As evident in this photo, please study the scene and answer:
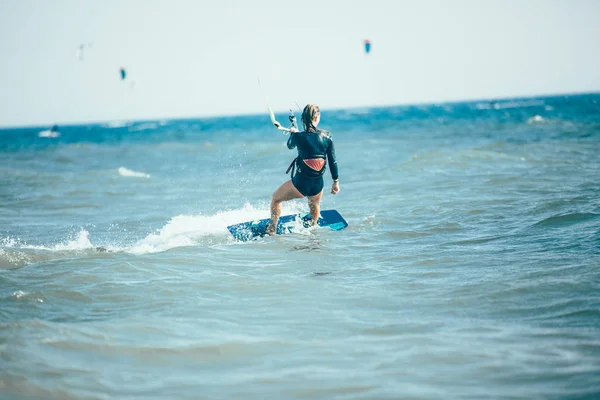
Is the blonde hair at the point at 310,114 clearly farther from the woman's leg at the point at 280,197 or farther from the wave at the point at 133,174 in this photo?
the wave at the point at 133,174

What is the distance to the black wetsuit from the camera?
7.92 m

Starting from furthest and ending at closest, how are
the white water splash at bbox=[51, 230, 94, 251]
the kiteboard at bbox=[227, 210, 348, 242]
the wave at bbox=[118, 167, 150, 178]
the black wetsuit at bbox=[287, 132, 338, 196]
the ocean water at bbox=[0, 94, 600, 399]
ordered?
1. the wave at bbox=[118, 167, 150, 178]
2. the kiteboard at bbox=[227, 210, 348, 242]
3. the white water splash at bbox=[51, 230, 94, 251]
4. the black wetsuit at bbox=[287, 132, 338, 196]
5. the ocean water at bbox=[0, 94, 600, 399]

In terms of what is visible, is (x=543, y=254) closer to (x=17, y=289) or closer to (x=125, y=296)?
(x=125, y=296)

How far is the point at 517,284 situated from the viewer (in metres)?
5.76

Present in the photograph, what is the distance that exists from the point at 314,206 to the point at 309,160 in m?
0.87

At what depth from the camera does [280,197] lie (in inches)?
330

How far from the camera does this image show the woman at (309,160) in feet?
25.6

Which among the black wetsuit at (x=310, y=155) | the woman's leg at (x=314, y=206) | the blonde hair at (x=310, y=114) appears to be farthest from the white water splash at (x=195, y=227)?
the blonde hair at (x=310, y=114)

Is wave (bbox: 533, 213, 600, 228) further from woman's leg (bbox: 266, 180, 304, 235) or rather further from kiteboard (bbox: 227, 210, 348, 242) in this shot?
woman's leg (bbox: 266, 180, 304, 235)

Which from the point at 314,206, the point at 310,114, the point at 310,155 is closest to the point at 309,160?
the point at 310,155

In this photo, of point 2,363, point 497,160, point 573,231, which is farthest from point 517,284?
point 497,160

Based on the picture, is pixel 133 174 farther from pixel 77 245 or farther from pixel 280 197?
pixel 280 197

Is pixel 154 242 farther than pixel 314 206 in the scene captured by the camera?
Yes

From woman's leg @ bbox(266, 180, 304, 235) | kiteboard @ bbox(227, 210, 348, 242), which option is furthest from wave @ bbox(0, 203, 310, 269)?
woman's leg @ bbox(266, 180, 304, 235)
